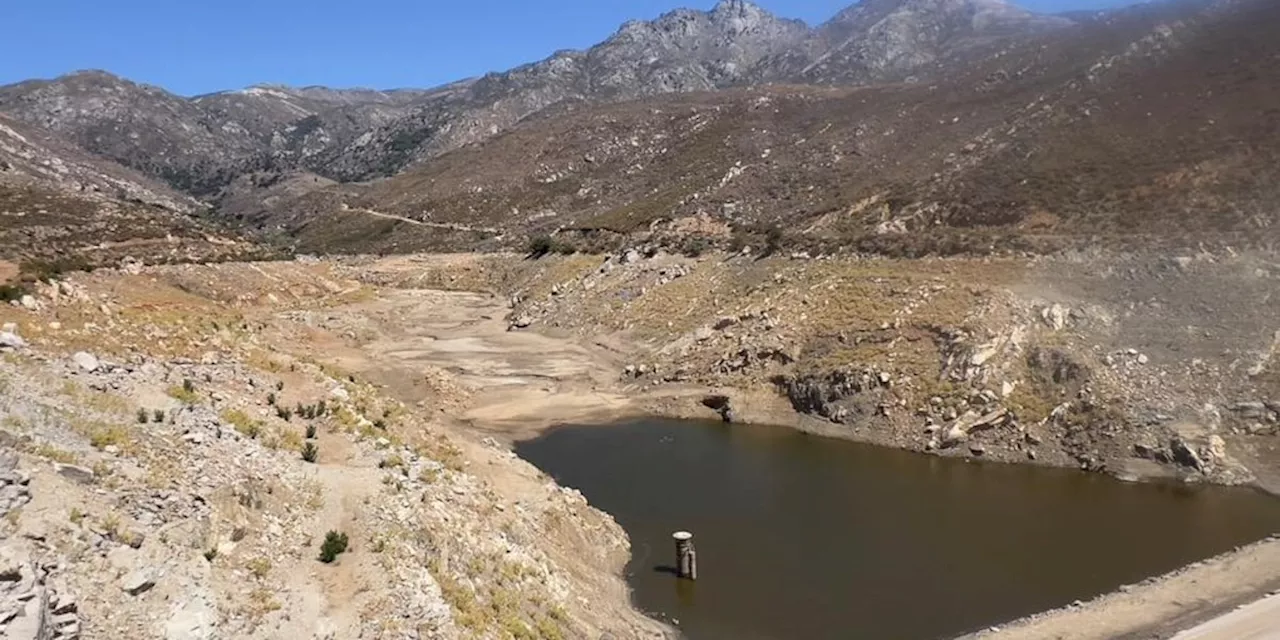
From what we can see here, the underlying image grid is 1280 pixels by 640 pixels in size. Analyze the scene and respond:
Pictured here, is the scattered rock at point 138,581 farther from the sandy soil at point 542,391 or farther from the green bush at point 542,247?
the green bush at point 542,247

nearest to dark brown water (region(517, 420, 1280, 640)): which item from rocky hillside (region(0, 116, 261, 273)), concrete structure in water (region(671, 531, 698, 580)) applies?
concrete structure in water (region(671, 531, 698, 580))

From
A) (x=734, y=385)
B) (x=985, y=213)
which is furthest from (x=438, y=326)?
(x=985, y=213)

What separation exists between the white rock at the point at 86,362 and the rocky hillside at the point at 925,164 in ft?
147

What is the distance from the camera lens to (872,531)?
97.8 ft

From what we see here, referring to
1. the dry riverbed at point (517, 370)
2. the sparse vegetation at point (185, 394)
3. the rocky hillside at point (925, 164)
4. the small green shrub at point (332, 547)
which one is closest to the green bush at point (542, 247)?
the dry riverbed at point (517, 370)

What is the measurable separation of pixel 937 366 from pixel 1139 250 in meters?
14.5

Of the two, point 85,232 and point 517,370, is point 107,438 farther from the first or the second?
point 85,232

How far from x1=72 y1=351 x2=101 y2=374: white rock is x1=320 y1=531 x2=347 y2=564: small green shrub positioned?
8917mm

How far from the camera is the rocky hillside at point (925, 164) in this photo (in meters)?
58.2

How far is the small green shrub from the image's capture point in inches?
699

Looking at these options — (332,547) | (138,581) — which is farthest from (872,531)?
(138,581)

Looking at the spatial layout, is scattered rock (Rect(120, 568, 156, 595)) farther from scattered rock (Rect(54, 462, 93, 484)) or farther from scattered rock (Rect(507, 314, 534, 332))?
scattered rock (Rect(507, 314, 534, 332))

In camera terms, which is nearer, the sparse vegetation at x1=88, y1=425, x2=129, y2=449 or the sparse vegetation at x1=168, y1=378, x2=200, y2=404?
the sparse vegetation at x1=88, y1=425, x2=129, y2=449

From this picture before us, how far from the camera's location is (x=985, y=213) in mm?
65250
